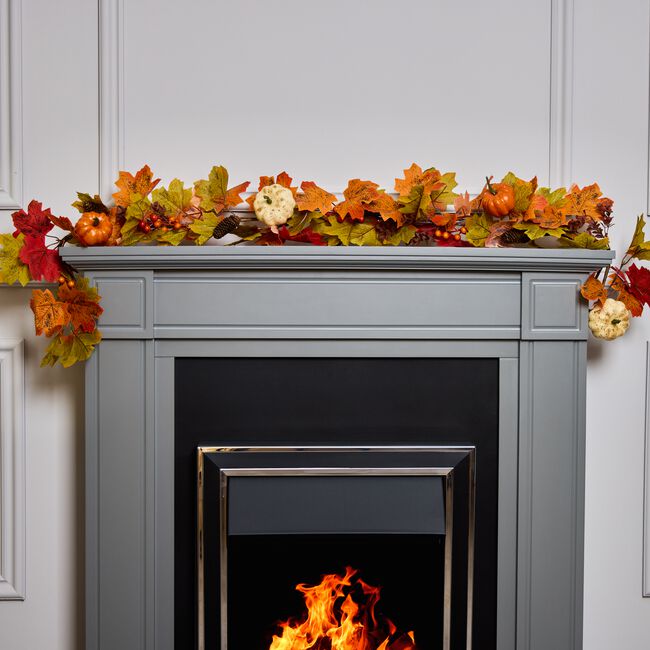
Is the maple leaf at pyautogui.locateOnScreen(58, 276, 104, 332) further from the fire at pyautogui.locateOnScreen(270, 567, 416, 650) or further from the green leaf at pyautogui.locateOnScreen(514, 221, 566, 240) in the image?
the green leaf at pyautogui.locateOnScreen(514, 221, 566, 240)

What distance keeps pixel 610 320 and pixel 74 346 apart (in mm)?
1197

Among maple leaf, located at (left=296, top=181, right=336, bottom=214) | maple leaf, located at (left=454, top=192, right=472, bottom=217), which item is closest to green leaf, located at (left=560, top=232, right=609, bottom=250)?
maple leaf, located at (left=454, top=192, right=472, bottom=217)

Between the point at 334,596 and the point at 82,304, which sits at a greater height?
the point at 82,304

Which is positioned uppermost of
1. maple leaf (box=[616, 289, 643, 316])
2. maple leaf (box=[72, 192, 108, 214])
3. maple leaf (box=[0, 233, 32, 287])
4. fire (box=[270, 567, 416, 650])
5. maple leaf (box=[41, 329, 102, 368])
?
maple leaf (box=[72, 192, 108, 214])

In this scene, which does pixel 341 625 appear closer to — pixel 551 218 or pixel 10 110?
pixel 551 218

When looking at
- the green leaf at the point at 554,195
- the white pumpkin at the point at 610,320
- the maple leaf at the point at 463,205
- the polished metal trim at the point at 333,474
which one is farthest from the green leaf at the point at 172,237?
the white pumpkin at the point at 610,320

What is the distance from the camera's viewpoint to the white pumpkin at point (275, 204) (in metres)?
1.33

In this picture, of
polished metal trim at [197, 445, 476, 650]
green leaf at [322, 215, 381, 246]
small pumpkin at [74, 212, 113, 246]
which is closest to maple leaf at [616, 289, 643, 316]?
polished metal trim at [197, 445, 476, 650]

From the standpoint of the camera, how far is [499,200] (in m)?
1.36

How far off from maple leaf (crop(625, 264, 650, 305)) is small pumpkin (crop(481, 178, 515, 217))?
33 centimetres

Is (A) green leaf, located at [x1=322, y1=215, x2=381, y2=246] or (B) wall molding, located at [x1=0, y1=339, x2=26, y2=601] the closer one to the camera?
(A) green leaf, located at [x1=322, y1=215, x2=381, y2=246]

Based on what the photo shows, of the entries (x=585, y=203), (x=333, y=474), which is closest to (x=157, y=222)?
(x=333, y=474)

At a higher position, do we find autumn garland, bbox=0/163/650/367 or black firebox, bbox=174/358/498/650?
autumn garland, bbox=0/163/650/367

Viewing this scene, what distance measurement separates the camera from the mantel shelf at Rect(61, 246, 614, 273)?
1.31m
